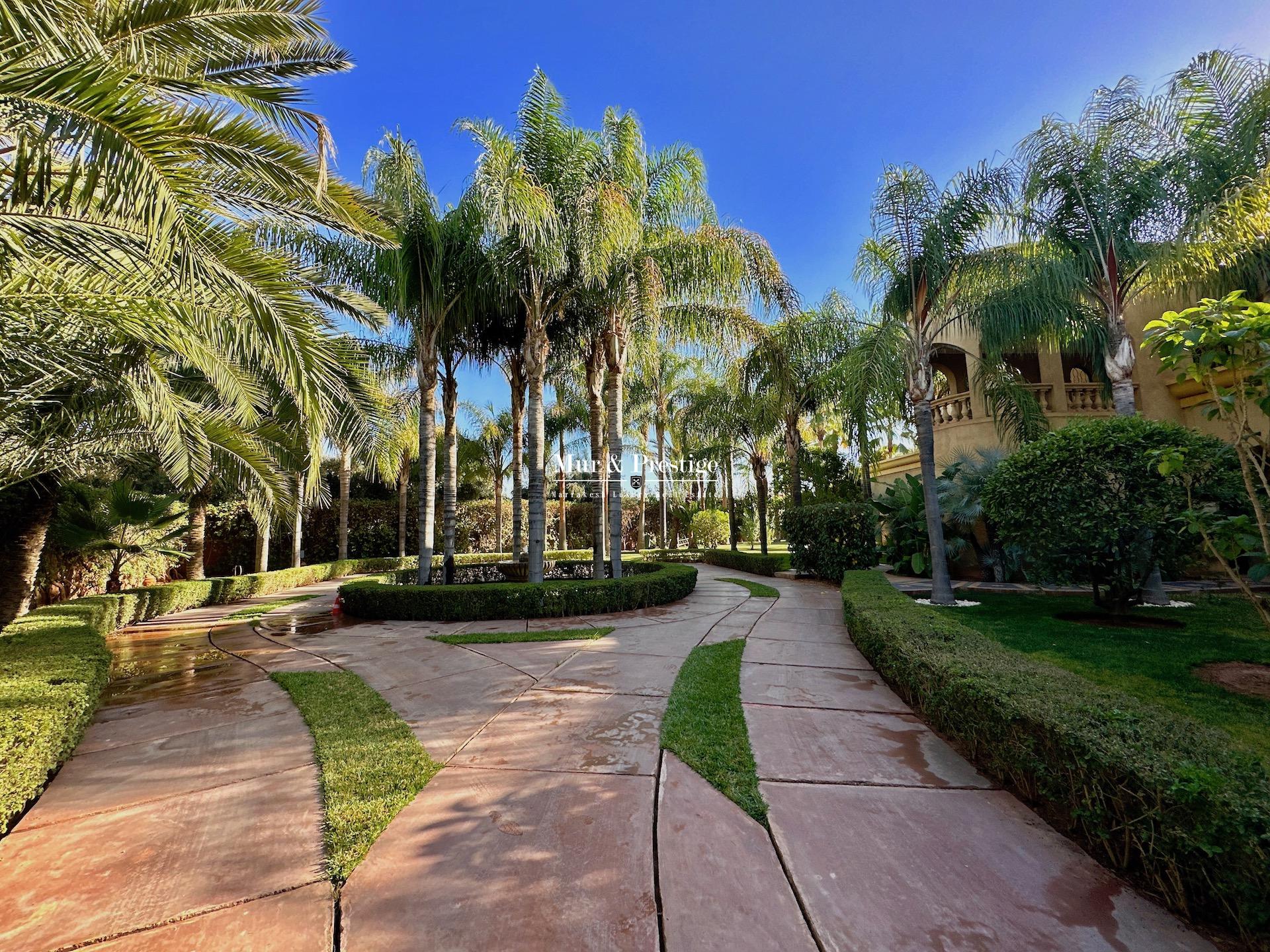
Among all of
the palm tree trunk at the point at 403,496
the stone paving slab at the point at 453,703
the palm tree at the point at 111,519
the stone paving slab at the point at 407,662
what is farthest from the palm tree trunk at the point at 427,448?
the palm tree trunk at the point at 403,496

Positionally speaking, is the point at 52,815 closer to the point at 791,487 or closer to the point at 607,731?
the point at 607,731

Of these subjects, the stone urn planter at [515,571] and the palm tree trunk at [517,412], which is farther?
the stone urn planter at [515,571]

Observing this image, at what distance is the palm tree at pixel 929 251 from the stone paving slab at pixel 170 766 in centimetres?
869

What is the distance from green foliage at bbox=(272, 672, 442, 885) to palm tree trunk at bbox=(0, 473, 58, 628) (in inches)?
226

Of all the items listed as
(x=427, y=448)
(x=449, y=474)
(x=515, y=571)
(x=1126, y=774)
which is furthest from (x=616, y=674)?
(x=515, y=571)

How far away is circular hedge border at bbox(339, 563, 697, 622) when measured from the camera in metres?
8.62

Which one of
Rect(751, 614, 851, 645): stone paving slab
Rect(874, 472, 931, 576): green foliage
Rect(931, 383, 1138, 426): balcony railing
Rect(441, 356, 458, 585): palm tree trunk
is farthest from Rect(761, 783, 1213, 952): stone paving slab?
Rect(931, 383, 1138, 426): balcony railing

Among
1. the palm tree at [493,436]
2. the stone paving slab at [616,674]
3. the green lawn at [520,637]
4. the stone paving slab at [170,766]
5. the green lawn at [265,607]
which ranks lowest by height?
the stone paving slab at [170,766]

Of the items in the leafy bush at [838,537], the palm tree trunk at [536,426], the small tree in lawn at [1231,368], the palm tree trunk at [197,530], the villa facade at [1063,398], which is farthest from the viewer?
the leafy bush at [838,537]

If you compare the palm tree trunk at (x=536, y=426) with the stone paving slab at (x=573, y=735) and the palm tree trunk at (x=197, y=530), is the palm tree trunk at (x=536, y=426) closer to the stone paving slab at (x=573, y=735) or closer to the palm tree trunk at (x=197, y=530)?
the stone paving slab at (x=573, y=735)

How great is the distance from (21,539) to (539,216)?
8.57 meters

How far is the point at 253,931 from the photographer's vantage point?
1984 millimetres

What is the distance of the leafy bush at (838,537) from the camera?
12938mm

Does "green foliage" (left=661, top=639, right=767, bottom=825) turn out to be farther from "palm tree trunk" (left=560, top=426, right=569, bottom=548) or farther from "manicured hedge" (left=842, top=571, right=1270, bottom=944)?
"palm tree trunk" (left=560, top=426, right=569, bottom=548)
